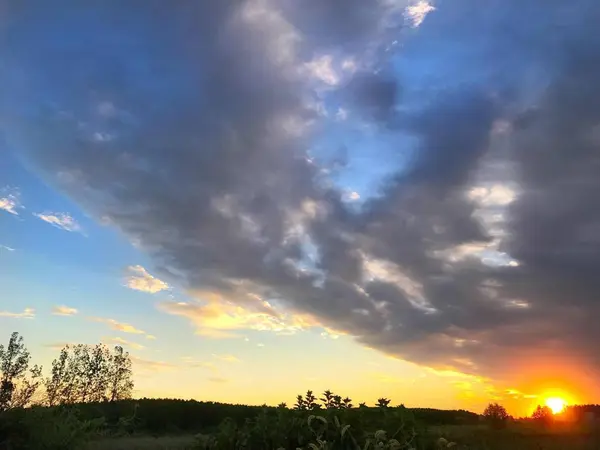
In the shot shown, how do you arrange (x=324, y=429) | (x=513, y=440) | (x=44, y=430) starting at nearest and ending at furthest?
(x=324, y=429) → (x=44, y=430) → (x=513, y=440)

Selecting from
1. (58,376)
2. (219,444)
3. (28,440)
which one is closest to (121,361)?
(58,376)

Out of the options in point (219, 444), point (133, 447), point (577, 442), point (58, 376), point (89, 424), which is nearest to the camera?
point (219, 444)

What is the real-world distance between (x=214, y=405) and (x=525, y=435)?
21999 millimetres

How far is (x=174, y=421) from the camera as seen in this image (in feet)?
115

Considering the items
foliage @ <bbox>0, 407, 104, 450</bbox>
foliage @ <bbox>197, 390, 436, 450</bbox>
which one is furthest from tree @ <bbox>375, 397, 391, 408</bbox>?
foliage @ <bbox>0, 407, 104, 450</bbox>

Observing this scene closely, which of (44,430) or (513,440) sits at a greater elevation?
(513,440)

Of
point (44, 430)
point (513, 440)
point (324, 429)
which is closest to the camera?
point (324, 429)

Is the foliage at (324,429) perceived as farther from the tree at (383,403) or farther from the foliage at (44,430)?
the foliage at (44,430)

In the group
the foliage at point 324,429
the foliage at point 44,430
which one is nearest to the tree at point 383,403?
the foliage at point 324,429

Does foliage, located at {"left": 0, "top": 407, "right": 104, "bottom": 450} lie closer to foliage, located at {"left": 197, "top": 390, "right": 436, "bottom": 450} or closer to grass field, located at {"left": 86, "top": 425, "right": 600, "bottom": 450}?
grass field, located at {"left": 86, "top": 425, "right": 600, "bottom": 450}

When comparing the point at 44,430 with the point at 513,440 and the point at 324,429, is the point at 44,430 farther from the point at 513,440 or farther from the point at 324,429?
the point at 513,440

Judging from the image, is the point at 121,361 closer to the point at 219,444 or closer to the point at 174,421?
the point at 174,421

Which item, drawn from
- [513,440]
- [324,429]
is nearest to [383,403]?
[324,429]

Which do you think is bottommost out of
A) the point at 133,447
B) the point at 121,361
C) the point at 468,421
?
the point at 133,447
